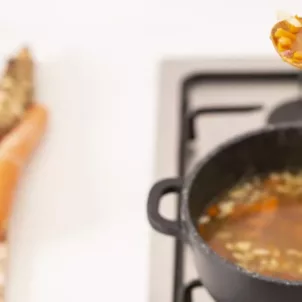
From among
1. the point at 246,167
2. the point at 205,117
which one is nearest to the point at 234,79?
the point at 205,117

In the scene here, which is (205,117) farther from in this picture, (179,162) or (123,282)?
(123,282)

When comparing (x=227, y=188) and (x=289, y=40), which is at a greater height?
(x=289, y=40)

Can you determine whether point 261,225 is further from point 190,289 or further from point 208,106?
point 208,106

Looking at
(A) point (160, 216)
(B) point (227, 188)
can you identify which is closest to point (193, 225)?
(A) point (160, 216)

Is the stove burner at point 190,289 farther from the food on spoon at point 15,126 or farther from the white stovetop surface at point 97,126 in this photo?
the food on spoon at point 15,126

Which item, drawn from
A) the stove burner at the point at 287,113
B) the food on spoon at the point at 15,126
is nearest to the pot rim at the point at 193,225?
the stove burner at the point at 287,113

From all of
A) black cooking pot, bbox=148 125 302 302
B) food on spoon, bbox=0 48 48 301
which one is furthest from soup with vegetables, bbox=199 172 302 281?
food on spoon, bbox=0 48 48 301

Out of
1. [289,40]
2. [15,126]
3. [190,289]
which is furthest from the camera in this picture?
[15,126]
